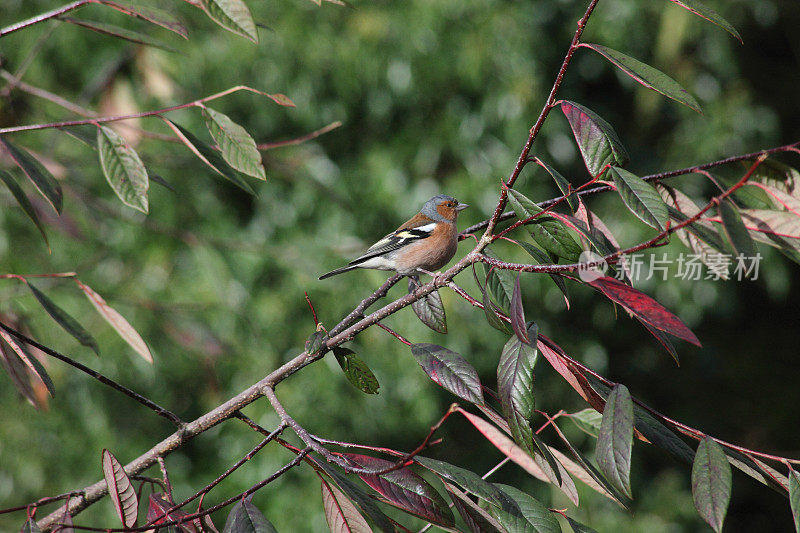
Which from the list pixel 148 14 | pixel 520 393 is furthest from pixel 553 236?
pixel 148 14

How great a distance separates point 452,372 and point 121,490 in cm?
56

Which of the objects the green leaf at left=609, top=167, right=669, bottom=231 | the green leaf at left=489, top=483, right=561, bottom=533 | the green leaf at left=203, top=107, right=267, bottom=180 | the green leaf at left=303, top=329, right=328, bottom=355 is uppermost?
the green leaf at left=609, top=167, right=669, bottom=231

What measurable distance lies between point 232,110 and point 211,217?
2.38 feet

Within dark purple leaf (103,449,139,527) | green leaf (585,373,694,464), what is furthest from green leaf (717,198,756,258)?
dark purple leaf (103,449,139,527)

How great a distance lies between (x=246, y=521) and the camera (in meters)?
1.01

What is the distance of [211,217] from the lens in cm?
415

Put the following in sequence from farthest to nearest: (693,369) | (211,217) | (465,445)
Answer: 1. (693,369)
2. (465,445)
3. (211,217)

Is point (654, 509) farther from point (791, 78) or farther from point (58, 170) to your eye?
point (58, 170)

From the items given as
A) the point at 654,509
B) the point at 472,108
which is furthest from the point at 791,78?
the point at 654,509

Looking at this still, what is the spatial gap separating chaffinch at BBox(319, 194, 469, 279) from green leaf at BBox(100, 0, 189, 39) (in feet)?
3.83

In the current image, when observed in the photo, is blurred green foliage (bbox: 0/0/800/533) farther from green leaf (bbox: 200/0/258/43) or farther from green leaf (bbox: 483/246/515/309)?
green leaf (bbox: 483/246/515/309)

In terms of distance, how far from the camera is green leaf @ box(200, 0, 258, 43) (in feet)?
4.00

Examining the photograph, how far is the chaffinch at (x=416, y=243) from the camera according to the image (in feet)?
8.14

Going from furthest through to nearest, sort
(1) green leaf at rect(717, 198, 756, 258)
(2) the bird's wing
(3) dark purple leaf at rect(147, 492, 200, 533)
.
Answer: (2) the bird's wing, (3) dark purple leaf at rect(147, 492, 200, 533), (1) green leaf at rect(717, 198, 756, 258)
